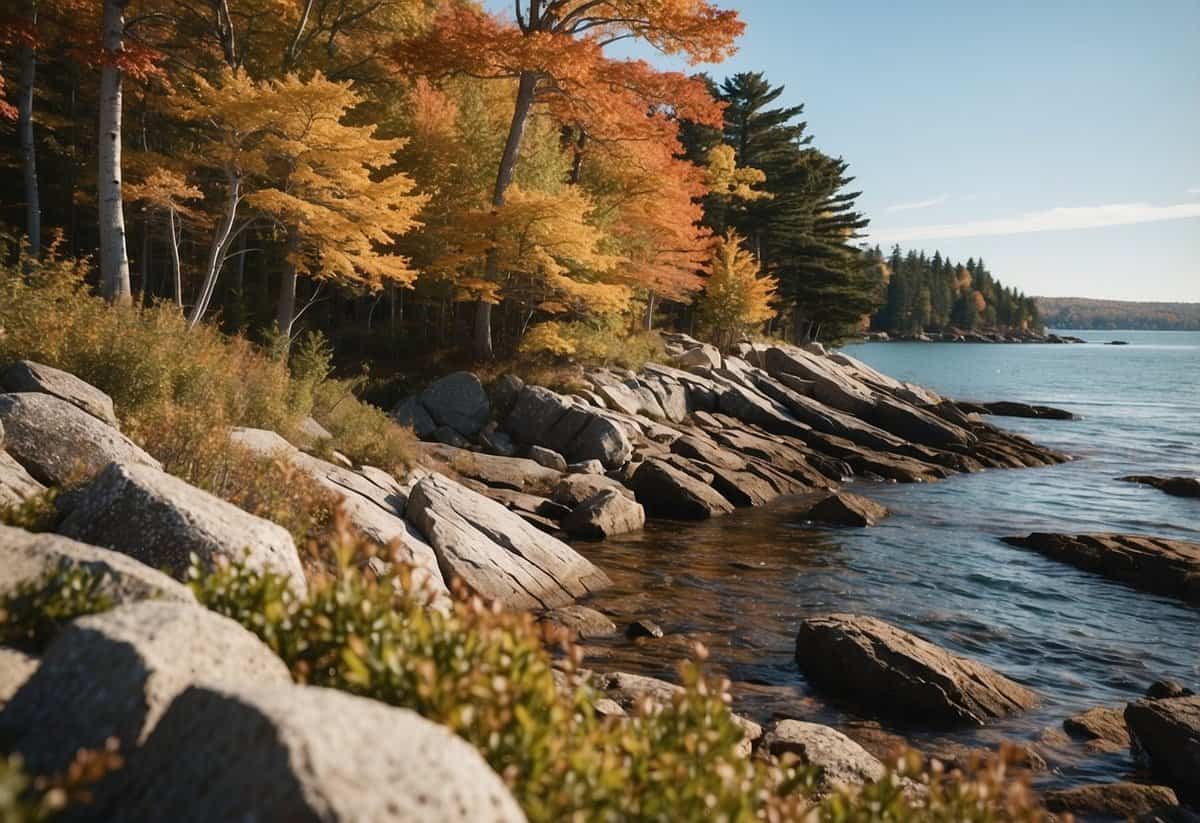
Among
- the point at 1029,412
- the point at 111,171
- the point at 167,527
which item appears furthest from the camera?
the point at 1029,412

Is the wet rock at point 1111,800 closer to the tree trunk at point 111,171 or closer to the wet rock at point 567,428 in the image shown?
the wet rock at point 567,428

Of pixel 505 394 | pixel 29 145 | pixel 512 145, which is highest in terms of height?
pixel 512 145

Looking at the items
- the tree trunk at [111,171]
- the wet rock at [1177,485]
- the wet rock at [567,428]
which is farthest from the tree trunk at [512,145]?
the wet rock at [1177,485]

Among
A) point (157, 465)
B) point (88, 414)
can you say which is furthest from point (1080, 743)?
point (88, 414)

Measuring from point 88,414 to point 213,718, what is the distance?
5761mm

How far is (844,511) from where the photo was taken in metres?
16.6

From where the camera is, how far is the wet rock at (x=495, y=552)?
10.0m

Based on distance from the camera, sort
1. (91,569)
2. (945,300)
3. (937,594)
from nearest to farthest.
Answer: (91,569) < (937,594) < (945,300)

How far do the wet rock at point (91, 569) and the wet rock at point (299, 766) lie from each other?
1307mm

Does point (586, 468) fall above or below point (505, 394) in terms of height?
below

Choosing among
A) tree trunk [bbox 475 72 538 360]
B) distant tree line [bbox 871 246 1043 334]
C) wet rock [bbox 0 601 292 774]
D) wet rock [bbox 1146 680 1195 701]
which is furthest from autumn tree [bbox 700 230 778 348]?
distant tree line [bbox 871 246 1043 334]

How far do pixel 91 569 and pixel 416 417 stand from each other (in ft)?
50.8

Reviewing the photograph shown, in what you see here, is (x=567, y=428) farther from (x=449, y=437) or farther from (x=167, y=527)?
(x=167, y=527)

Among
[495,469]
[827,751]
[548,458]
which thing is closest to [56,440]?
[827,751]
